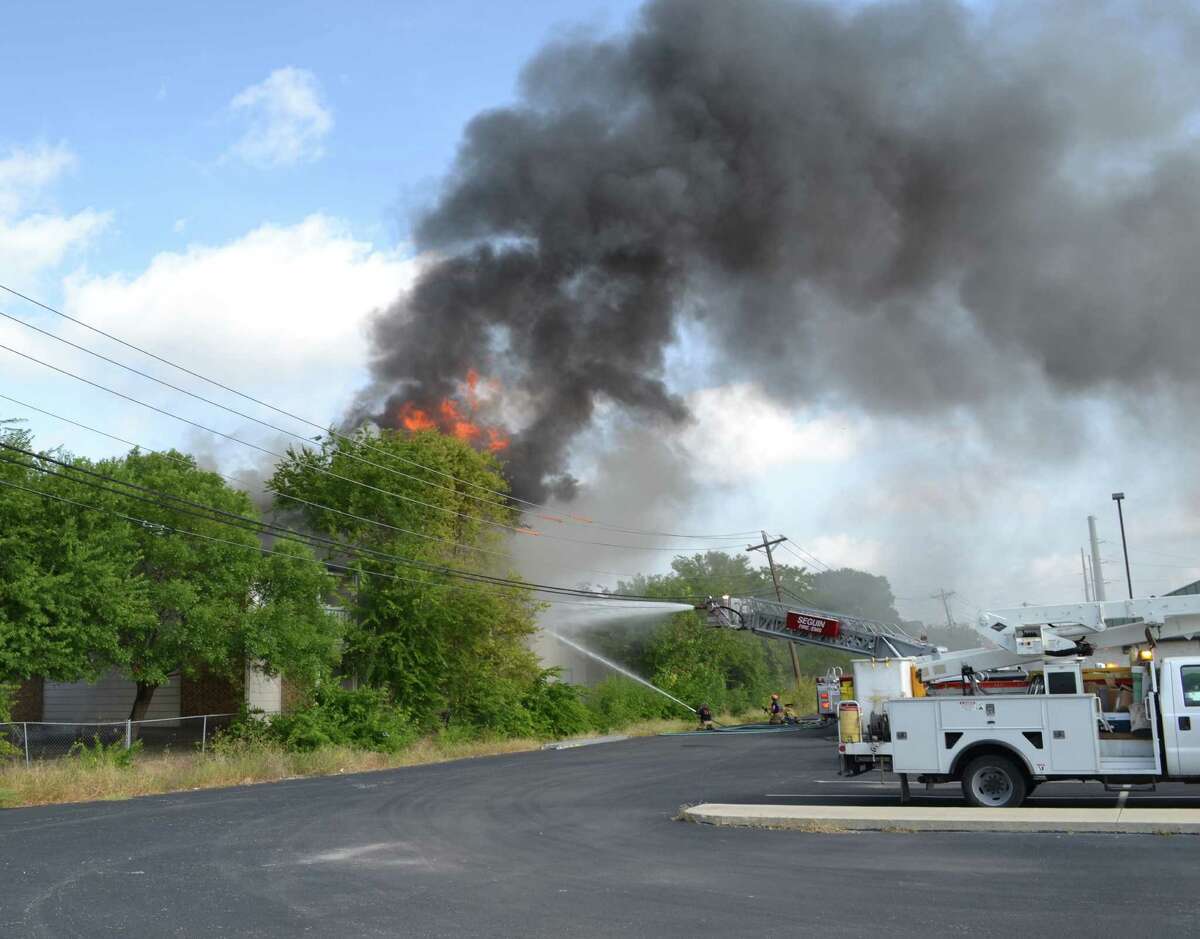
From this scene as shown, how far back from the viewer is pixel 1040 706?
14.9 m

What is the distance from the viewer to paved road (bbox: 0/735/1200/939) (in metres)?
8.76

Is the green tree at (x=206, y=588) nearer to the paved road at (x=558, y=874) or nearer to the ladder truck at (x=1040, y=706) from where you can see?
the paved road at (x=558, y=874)

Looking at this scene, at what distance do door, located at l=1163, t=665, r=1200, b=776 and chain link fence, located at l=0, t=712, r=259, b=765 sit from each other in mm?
20746

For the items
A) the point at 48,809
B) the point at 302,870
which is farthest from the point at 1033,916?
the point at 48,809

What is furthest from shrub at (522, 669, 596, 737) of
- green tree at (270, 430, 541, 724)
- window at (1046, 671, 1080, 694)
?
window at (1046, 671, 1080, 694)

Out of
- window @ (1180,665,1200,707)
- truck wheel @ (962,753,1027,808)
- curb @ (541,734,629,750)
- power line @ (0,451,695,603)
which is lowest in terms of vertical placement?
curb @ (541,734,629,750)

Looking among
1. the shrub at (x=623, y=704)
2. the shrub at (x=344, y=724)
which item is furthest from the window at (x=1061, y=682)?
the shrub at (x=623, y=704)

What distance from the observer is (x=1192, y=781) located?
1459 cm

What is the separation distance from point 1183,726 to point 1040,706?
1730 mm

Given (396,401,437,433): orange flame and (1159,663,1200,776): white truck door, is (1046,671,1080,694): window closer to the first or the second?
(1159,663,1200,776): white truck door

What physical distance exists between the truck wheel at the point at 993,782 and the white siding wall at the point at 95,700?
2912cm

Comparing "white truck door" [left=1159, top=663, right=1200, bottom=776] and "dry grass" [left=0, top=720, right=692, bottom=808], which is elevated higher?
"white truck door" [left=1159, top=663, right=1200, bottom=776]

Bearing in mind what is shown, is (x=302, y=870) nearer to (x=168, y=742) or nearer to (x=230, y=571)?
(x=230, y=571)

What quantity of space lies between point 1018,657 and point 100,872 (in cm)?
1238
